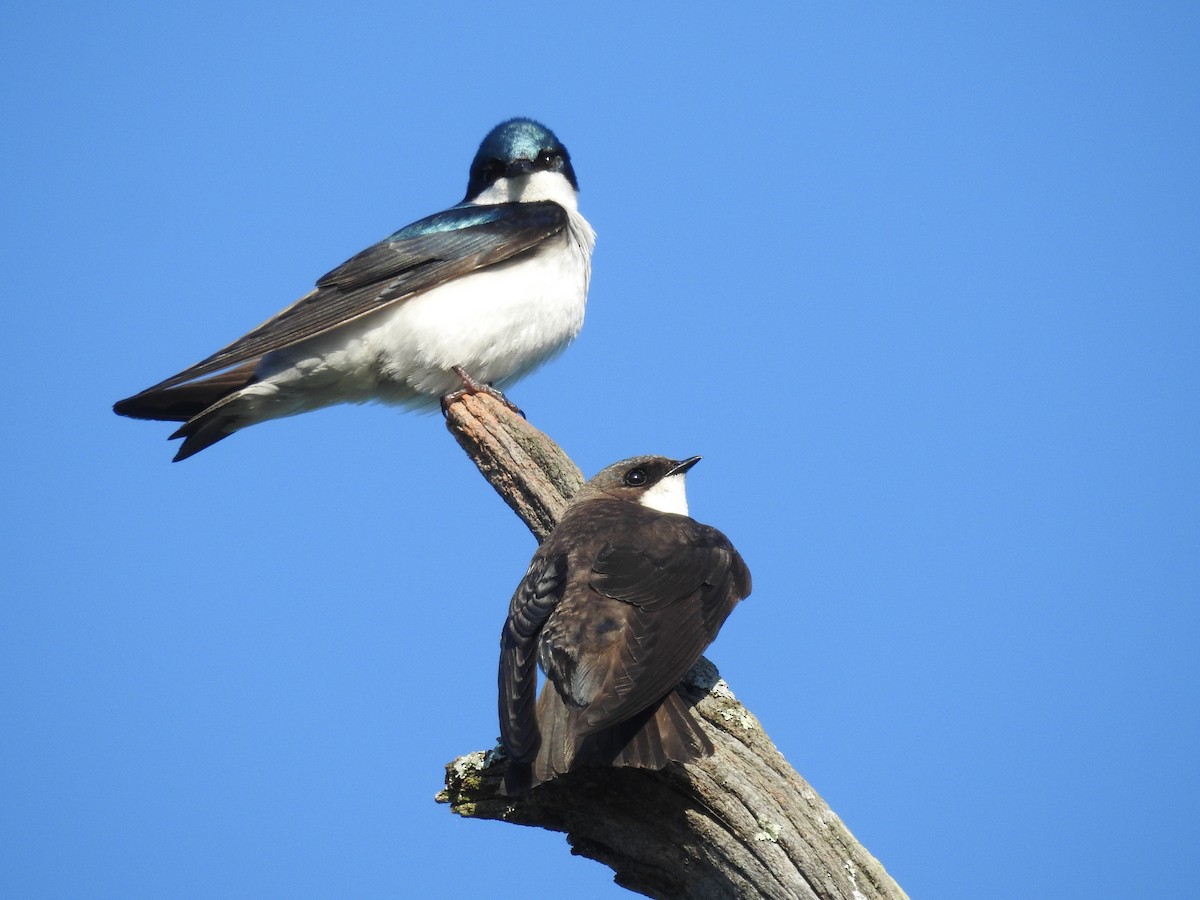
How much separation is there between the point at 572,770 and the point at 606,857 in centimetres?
40

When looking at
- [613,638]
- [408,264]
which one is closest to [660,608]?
[613,638]

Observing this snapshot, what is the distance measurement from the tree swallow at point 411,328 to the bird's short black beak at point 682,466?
4.83 ft

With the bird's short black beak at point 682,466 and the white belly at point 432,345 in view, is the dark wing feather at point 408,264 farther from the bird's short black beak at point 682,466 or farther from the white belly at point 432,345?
the bird's short black beak at point 682,466

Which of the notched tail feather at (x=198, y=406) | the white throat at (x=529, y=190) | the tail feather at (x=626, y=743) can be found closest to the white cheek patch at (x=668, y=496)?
the tail feather at (x=626, y=743)

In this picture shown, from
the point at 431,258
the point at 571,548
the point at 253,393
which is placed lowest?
the point at 571,548

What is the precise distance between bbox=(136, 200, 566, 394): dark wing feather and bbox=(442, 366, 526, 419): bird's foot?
569mm

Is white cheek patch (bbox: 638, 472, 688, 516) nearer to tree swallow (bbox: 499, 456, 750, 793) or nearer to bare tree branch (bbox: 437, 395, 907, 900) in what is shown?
tree swallow (bbox: 499, 456, 750, 793)

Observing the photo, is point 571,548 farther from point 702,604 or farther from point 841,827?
point 841,827

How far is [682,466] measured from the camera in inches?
267

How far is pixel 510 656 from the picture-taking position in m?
4.91

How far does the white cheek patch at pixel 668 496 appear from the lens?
265 inches

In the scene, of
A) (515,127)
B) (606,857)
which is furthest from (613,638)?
(515,127)

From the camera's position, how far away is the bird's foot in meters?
7.49

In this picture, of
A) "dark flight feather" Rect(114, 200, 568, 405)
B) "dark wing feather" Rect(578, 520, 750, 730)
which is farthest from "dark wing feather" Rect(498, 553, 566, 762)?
"dark flight feather" Rect(114, 200, 568, 405)
